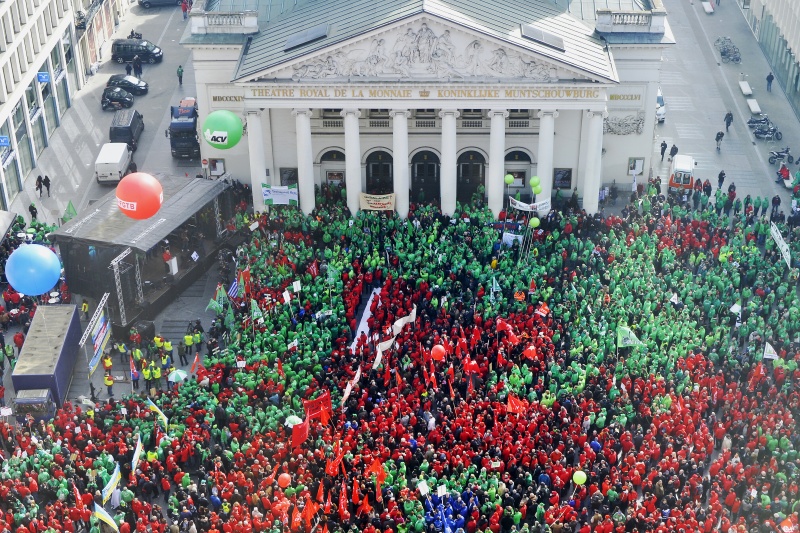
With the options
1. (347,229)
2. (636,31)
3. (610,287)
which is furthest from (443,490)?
(636,31)

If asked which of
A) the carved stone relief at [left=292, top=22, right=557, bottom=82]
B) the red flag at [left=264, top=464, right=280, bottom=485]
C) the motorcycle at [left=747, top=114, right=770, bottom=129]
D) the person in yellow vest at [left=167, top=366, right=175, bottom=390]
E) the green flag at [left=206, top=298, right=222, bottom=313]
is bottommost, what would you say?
the person in yellow vest at [left=167, top=366, right=175, bottom=390]

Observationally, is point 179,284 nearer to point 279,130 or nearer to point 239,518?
point 279,130

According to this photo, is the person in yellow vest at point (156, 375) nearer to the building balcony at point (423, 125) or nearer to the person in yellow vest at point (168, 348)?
the person in yellow vest at point (168, 348)

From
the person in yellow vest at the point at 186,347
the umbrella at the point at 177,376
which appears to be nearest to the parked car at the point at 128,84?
the person in yellow vest at the point at 186,347

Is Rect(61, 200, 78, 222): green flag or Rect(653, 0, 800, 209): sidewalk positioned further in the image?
Rect(653, 0, 800, 209): sidewalk

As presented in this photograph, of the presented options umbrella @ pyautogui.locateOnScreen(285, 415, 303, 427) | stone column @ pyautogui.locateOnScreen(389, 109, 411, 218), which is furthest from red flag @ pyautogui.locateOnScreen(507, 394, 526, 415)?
stone column @ pyautogui.locateOnScreen(389, 109, 411, 218)

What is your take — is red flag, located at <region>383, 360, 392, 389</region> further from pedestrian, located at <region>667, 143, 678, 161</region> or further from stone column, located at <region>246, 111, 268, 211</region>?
pedestrian, located at <region>667, 143, 678, 161</region>

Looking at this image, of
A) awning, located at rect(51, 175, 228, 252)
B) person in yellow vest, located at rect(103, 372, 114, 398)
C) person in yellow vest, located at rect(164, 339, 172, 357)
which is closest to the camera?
person in yellow vest, located at rect(103, 372, 114, 398)
